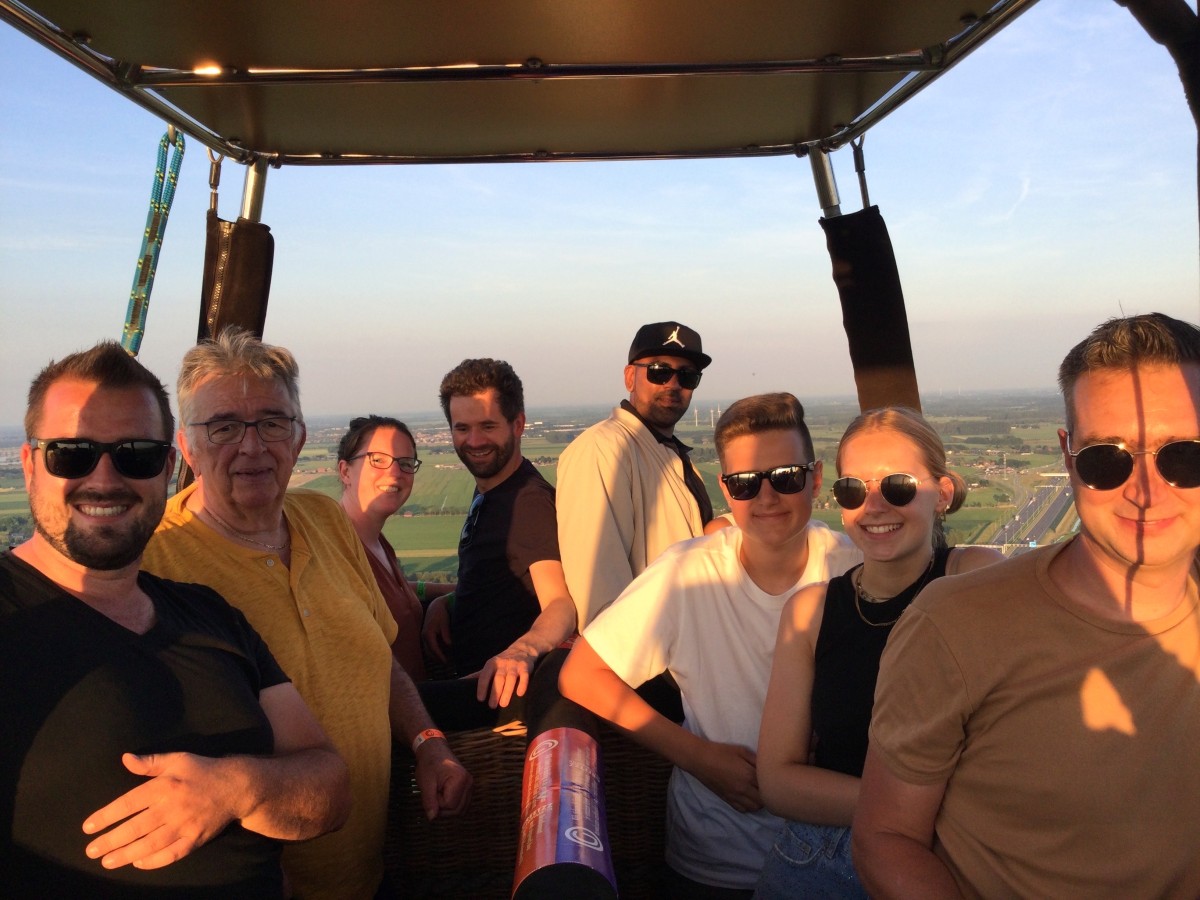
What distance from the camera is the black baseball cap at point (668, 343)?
3.12m

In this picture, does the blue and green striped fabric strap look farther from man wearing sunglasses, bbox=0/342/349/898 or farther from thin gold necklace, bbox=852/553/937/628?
thin gold necklace, bbox=852/553/937/628

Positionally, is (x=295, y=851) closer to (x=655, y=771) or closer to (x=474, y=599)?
(x=655, y=771)

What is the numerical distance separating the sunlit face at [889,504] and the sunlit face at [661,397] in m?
1.26

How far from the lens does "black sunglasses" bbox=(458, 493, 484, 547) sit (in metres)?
2.98

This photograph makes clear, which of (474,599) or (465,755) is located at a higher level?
(474,599)

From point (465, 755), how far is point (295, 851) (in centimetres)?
39

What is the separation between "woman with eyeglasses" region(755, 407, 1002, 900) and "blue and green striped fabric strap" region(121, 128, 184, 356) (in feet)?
5.74

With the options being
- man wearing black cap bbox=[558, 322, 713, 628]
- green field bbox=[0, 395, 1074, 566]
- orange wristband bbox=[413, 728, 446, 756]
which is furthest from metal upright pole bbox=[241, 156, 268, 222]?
orange wristband bbox=[413, 728, 446, 756]

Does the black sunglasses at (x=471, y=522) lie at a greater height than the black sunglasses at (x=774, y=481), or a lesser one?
lesser

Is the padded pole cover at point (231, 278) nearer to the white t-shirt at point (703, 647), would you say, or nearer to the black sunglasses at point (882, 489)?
the white t-shirt at point (703, 647)

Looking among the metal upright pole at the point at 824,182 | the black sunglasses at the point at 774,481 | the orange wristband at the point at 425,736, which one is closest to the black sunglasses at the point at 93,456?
the orange wristband at the point at 425,736

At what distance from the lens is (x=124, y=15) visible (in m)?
1.84

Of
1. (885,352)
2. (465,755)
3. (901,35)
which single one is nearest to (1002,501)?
(885,352)

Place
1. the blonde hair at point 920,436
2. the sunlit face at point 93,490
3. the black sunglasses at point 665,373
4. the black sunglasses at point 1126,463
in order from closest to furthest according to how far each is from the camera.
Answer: the black sunglasses at point 1126,463, the sunlit face at point 93,490, the blonde hair at point 920,436, the black sunglasses at point 665,373
